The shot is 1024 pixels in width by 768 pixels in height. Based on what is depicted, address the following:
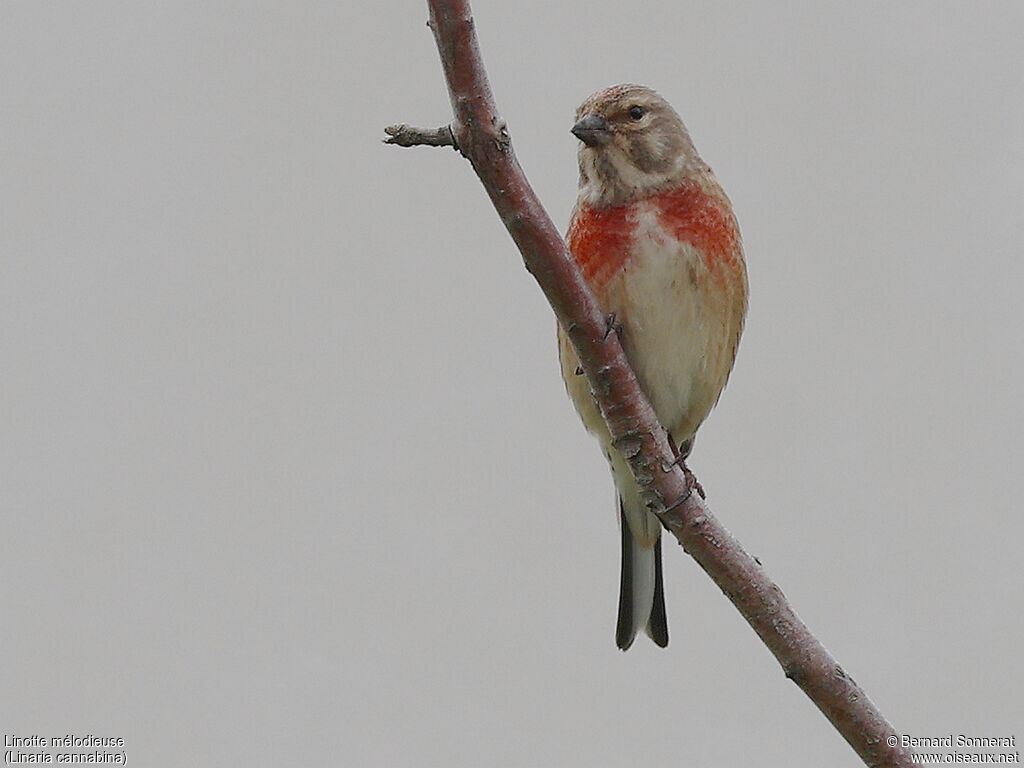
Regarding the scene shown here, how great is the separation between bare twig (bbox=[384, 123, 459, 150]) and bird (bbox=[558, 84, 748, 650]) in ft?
4.84

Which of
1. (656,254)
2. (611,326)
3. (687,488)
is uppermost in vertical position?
(656,254)

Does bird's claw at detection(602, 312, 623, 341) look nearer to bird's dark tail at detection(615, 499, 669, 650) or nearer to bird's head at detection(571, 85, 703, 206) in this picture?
bird's head at detection(571, 85, 703, 206)

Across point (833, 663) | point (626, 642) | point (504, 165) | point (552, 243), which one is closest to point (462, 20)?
point (504, 165)

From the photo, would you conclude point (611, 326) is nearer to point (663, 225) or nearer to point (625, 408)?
point (625, 408)

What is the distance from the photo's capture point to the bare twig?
334cm

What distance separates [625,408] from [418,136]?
115 centimetres

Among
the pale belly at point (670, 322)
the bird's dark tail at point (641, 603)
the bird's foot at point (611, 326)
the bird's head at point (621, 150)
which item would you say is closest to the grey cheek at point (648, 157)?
the bird's head at point (621, 150)

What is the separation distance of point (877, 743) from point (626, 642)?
1519 millimetres

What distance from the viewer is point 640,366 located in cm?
489

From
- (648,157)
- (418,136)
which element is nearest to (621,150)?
(648,157)

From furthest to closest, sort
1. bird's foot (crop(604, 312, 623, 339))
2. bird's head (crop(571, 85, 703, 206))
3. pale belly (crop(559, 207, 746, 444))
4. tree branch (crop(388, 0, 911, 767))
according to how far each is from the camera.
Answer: bird's head (crop(571, 85, 703, 206)) → pale belly (crop(559, 207, 746, 444)) → bird's foot (crop(604, 312, 623, 339)) → tree branch (crop(388, 0, 911, 767))

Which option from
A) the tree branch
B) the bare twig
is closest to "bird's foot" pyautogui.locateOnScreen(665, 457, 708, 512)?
the tree branch

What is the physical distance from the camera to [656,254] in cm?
484

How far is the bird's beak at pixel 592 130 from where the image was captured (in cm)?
489
